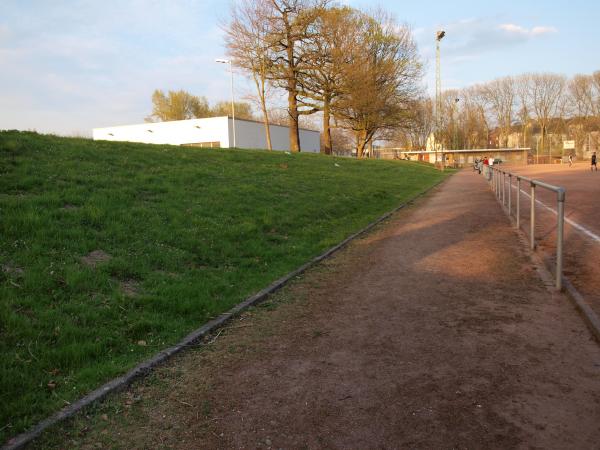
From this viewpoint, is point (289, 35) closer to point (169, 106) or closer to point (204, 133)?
point (204, 133)

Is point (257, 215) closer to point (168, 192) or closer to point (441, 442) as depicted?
point (168, 192)

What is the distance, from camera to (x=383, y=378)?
11.5 ft

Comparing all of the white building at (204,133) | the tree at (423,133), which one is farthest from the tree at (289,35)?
the tree at (423,133)

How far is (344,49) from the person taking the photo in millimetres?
31438

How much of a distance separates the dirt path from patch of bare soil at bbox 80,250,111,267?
1940mm

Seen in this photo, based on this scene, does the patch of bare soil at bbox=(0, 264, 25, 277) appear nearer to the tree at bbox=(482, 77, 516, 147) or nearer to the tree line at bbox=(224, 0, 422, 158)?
the tree line at bbox=(224, 0, 422, 158)

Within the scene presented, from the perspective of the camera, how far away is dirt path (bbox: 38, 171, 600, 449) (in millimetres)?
2816

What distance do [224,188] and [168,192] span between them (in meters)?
1.80

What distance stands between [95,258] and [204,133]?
4300cm

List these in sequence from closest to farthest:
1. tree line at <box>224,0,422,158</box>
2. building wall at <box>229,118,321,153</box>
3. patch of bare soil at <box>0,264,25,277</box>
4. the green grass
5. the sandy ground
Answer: the green grass
patch of bare soil at <box>0,264,25,277</box>
the sandy ground
tree line at <box>224,0,422,158</box>
building wall at <box>229,118,321,153</box>

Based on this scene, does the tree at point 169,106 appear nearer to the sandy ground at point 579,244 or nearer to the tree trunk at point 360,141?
the tree trunk at point 360,141

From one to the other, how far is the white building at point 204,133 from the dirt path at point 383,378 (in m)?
40.0

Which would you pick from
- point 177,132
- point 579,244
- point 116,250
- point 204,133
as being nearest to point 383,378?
point 116,250

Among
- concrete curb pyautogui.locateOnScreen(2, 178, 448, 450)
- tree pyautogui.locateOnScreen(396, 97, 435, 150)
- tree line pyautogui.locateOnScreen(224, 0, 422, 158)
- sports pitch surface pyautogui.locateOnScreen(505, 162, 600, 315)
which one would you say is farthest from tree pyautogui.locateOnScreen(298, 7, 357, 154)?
tree pyautogui.locateOnScreen(396, 97, 435, 150)
